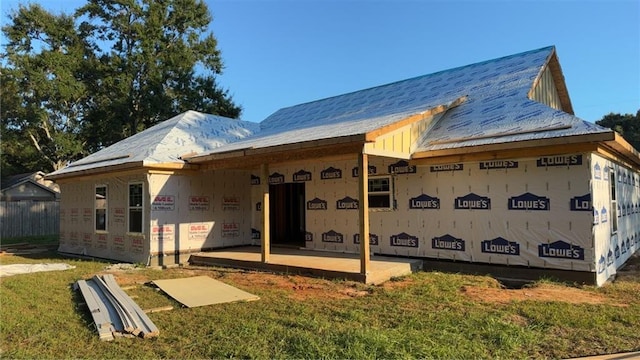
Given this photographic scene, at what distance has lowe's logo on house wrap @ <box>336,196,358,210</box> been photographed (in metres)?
10.8

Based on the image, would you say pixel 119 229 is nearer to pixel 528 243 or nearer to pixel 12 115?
pixel 528 243

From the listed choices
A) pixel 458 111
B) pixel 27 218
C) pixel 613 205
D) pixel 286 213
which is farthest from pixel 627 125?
pixel 27 218

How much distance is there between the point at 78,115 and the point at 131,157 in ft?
64.1

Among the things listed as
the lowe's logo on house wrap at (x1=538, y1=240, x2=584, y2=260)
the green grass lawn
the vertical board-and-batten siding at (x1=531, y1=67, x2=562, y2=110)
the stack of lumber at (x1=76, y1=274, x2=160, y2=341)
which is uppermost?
the vertical board-and-batten siding at (x1=531, y1=67, x2=562, y2=110)

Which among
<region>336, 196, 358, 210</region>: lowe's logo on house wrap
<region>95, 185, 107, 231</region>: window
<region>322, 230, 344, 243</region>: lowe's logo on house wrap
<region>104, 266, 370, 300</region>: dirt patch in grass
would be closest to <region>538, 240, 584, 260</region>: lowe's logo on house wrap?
<region>104, 266, 370, 300</region>: dirt patch in grass

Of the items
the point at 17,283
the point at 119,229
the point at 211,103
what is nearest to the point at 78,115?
the point at 211,103

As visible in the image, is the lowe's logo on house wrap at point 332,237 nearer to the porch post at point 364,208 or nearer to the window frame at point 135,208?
the porch post at point 364,208

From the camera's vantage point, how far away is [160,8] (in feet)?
97.5

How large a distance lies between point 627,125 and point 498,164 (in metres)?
31.5

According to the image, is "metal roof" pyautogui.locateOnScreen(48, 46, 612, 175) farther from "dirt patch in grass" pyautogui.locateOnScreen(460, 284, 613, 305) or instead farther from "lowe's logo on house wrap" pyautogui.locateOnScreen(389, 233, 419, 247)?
"dirt patch in grass" pyautogui.locateOnScreen(460, 284, 613, 305)

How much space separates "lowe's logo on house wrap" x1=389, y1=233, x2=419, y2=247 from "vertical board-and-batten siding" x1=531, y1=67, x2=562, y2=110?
185 inches

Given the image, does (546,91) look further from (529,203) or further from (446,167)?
(529,203)

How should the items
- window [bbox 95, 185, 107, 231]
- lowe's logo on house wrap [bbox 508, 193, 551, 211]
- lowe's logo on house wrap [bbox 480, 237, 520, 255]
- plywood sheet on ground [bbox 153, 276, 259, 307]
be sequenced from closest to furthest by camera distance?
plywood sheet on ground [bbox 153, 276, 259, 307] → lowe's logo on house wrap [bbox 508, 193, 551, 211] → lowe's logo on house wrap [bbox 480, 237, 520, 255] → window [bbox 95, 185, 107, 231]

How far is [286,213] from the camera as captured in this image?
1467cm
